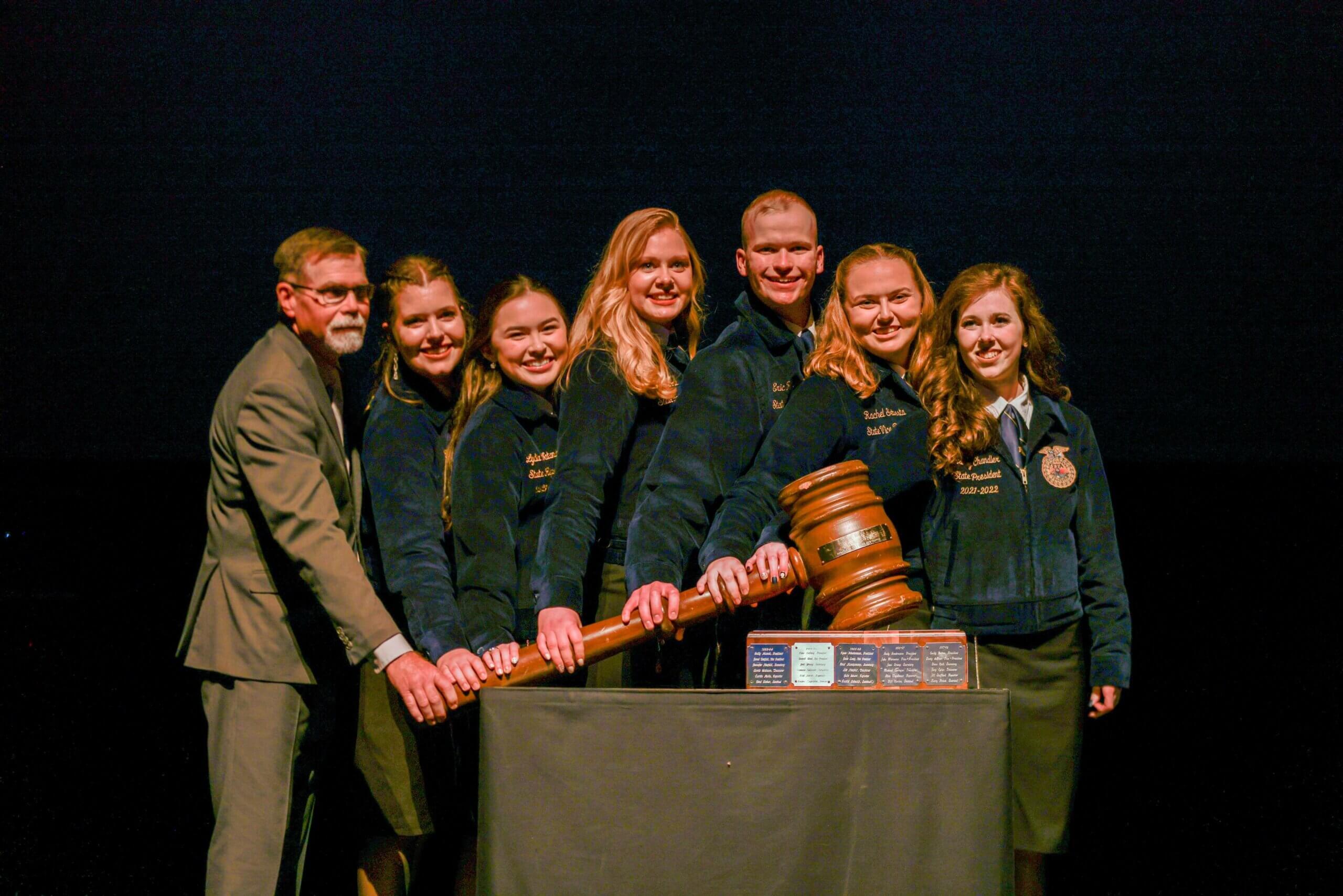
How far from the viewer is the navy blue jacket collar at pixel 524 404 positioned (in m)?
2.79

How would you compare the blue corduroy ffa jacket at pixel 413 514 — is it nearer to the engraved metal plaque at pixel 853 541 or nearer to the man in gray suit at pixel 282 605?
the man in gray suit at pixel 282 605

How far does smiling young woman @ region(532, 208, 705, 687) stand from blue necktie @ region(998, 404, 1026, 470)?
0.75 metres

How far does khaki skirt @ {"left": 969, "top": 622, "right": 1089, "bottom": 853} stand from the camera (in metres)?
2.65

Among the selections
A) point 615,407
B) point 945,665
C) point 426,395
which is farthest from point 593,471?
point 945,665

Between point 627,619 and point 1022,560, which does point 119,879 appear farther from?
point 1022,560

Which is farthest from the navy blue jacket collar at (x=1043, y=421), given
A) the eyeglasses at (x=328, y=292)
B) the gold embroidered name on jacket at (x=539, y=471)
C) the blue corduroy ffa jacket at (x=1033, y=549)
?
the eyeglasses at (x=328, y=292)

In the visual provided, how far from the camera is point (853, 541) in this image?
2.28 metres

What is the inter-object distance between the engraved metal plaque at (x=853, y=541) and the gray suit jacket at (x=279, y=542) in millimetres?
848

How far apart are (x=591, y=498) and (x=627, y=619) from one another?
1.16 ft

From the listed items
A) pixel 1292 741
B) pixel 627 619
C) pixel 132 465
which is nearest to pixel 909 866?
pixel 627 619

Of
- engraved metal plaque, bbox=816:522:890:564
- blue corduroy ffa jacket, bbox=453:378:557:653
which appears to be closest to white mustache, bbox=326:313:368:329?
blue corduroy ffa jacket, bbox=453:378:557:653

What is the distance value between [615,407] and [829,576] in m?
0.67

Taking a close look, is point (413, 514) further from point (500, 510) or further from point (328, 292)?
point (328, 292)

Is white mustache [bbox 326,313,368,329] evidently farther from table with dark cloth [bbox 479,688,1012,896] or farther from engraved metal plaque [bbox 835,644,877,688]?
engraved metal plaque [bbox 835,644,877,688]
